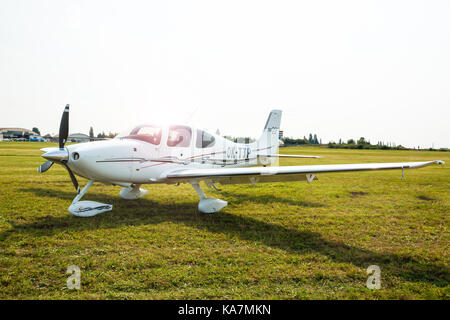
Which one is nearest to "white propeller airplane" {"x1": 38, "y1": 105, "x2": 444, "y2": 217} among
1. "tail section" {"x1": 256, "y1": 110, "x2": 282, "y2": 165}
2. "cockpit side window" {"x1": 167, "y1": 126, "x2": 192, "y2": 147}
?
"cockpit side window" {"x1": 167, "y1": 126, "x2": 192, "y2": 147}

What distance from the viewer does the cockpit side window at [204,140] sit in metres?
7.71

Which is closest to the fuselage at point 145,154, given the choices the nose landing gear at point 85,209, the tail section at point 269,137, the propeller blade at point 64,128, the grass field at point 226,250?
the propeller blade at point 64,128

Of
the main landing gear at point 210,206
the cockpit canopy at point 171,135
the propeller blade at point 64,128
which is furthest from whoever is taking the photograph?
the cockpit canopy at point 171,135

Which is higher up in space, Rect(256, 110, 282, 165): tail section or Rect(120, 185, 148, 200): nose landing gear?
Rect(256, 110, 282, 165): tail section

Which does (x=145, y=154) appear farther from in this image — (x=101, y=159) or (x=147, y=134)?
(x=101, y=159)

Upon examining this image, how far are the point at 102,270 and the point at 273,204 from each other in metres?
5.20

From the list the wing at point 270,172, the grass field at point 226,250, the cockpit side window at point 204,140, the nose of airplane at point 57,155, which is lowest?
the grass field at point 226,250

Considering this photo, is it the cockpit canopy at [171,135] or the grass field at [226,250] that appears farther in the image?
the cockpit canopy at [171,135]

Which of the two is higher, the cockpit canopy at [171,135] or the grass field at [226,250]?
the cockpit canopy at [171,135]

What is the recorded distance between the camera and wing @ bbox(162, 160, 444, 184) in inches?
210

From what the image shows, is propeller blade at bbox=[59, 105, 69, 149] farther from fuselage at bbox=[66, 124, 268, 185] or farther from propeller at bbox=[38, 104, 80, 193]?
fuselage at bbox=[66, 124, 268, 185]

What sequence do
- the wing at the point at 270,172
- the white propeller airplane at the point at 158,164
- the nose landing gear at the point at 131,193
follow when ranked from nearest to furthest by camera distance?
the wing at the point at 270,172 < the white propeller airplane at the point at 158,164 < the nose landing gear at the point at 131,193

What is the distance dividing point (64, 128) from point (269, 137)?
7.35 metres

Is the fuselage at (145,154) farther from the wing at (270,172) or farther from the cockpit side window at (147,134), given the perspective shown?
the wing at (270,172)
